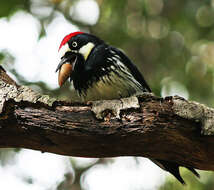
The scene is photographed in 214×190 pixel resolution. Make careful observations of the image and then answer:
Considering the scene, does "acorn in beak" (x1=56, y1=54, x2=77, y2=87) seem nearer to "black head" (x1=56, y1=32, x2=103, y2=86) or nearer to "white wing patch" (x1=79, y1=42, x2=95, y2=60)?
"black head" (x1=56, y1=32, x2=103, y2=86)

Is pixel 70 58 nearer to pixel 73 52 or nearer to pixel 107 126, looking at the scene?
pixel 73 52

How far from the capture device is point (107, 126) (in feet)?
8.16

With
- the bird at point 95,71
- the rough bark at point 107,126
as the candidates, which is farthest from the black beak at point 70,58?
the rough bark at point 107,126

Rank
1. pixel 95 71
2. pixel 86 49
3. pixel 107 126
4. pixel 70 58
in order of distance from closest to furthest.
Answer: pixel 107 126
pixel 95 71
pixel 70 58
pixel 86 49

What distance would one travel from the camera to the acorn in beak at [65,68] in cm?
385

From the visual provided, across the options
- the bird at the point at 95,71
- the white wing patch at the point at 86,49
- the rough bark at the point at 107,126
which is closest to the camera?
the rough bark at the point at 107,126

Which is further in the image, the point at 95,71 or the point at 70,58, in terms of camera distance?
the point at 70,58

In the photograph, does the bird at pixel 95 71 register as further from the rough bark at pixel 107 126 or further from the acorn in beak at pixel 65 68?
the rough bark at pixel 107 126

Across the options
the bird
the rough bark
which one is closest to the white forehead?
the bird

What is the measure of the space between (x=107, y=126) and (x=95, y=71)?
4.61ft

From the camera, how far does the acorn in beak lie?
Answer: 3.85 m

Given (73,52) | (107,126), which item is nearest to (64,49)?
(73,52)

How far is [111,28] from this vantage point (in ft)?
22.2

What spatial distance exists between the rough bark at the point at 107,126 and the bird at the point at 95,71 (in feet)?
3.87
